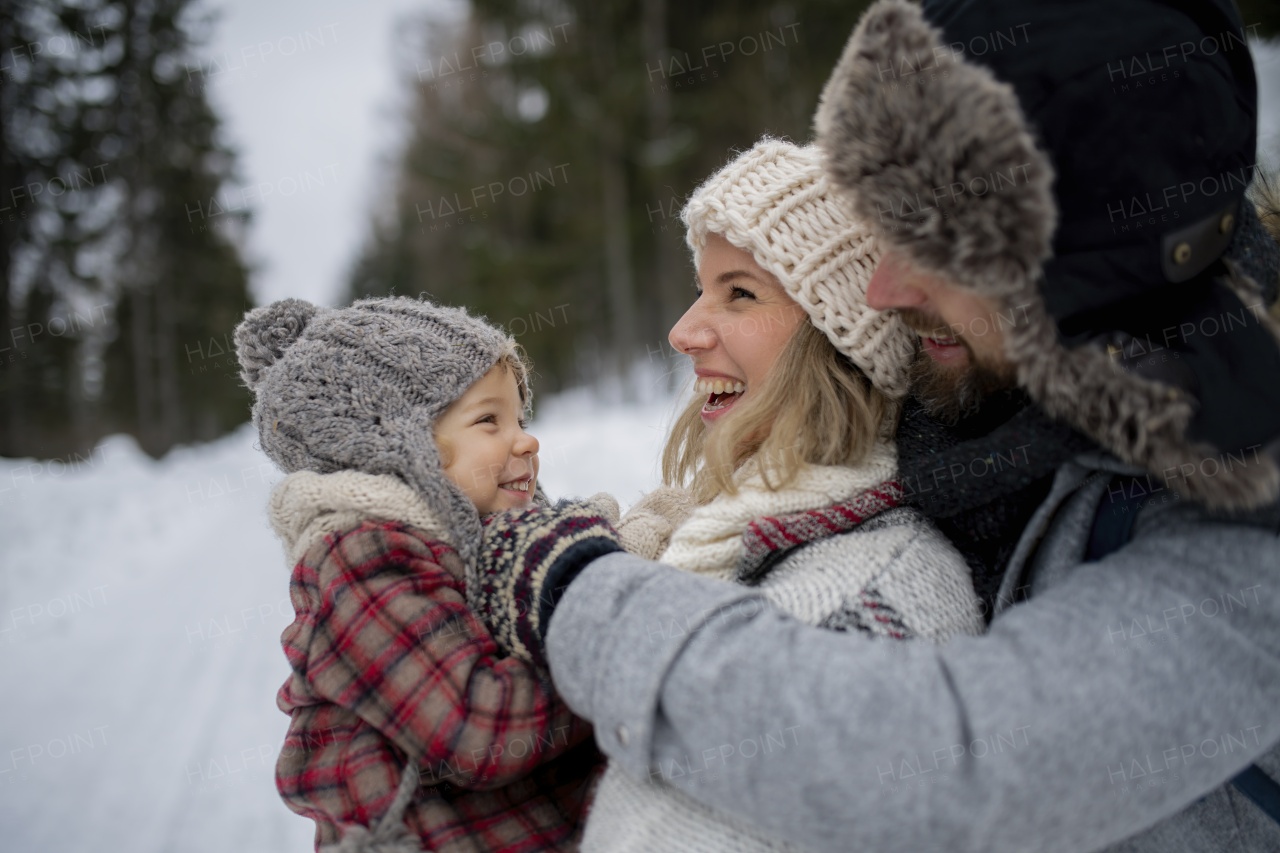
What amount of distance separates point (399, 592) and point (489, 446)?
0.51m

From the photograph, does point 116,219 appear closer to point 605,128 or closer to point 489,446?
point 605,128

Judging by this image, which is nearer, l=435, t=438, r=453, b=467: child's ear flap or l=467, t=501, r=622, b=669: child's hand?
l=467, t=501, r=622, b=669: child's hand

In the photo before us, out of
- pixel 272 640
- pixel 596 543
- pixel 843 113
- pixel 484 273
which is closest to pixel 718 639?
pixel 596 543

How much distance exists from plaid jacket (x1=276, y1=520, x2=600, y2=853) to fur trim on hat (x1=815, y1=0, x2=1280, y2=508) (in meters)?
1.06

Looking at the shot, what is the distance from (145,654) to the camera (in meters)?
5.06

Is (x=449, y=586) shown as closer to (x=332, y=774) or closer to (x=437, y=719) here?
(x=437, y=719)

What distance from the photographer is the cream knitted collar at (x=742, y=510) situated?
1.62 meters

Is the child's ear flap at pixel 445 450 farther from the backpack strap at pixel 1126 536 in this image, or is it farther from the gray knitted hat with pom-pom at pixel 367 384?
the backpack strap at pixel 1126 536

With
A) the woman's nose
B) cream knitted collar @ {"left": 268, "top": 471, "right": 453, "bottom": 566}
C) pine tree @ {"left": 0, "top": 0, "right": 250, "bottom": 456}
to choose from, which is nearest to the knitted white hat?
the woman's nose

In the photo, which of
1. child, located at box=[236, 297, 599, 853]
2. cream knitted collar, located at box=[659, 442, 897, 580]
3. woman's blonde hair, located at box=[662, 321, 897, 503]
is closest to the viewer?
child, located at box=[236, 297, 599, 853]

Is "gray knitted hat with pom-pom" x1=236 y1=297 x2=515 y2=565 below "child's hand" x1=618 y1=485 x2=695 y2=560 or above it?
above

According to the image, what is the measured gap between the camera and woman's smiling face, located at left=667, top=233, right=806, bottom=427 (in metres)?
1.97

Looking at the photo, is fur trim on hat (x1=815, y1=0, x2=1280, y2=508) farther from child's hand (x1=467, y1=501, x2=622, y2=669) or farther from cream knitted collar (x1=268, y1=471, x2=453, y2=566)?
cream knitted collar (x1=268, y1=471, x2=453, y2=566)

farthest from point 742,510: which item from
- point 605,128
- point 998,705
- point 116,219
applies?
point 116,219
